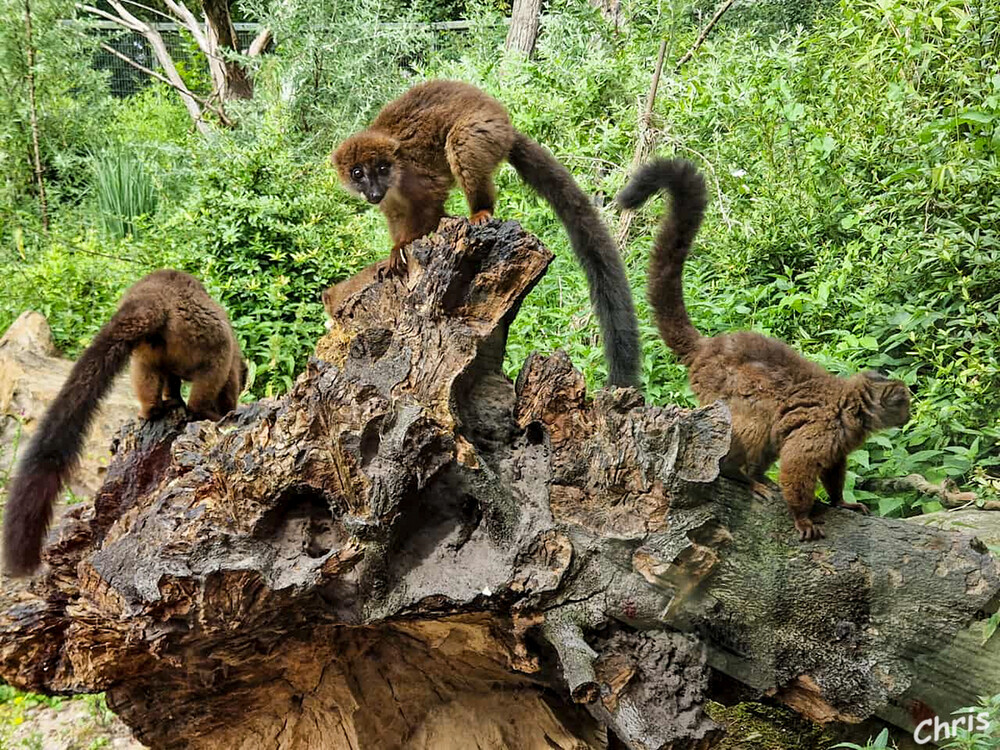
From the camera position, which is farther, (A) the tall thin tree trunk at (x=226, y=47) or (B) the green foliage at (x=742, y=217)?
(A) the tall thin tree trunk at (x=226, y=47)

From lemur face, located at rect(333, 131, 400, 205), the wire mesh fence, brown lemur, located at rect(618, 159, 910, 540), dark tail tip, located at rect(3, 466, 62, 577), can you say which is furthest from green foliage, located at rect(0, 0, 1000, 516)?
the wire mesh fence

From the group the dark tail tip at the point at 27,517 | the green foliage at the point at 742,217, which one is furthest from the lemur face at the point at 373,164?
the dark tail tip at the point at 27,517

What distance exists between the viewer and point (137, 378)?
3.90m

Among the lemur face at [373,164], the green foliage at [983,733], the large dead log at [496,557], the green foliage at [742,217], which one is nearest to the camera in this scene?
the green foliage at [983,733]

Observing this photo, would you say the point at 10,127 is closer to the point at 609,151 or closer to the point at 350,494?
the point at 609,151

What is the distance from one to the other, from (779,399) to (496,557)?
1280 millimetres

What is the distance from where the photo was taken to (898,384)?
2.98m

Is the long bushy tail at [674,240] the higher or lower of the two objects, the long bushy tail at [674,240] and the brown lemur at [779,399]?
the higher

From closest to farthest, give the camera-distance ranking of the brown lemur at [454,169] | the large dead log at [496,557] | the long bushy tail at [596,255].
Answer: the large dead log at [496,557] → the long bushy tail at [596,255] → the brown lemur at [454,169]

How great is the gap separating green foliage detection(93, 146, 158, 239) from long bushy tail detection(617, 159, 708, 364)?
7125mm

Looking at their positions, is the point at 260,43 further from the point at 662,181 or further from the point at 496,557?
the point at 496,557

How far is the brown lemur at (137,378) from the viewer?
9.68 ft

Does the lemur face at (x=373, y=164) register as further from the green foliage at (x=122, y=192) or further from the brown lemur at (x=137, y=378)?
the green foliage at (x=122, y=192)

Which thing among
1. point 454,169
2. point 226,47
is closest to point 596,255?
point 454,169
